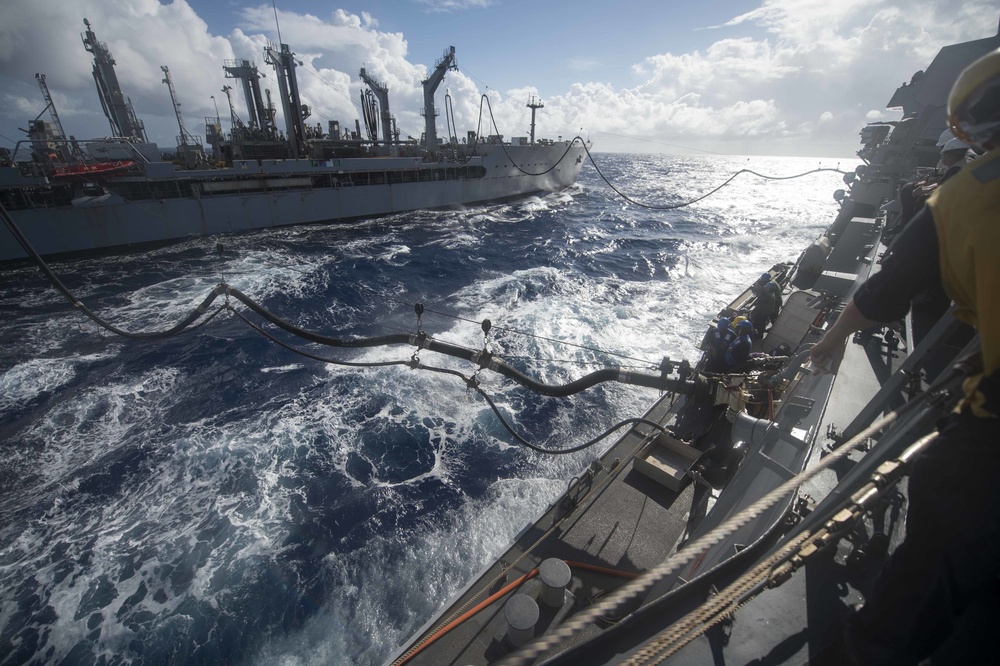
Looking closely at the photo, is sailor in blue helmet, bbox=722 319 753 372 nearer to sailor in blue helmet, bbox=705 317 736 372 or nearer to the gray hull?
sailor in blue helmet, bbox=705 317 736 372

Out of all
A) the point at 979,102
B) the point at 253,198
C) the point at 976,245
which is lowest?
the point at 253,198

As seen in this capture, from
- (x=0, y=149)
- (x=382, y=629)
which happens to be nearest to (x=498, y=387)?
(x=382, y=629)

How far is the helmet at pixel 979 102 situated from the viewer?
1.59 metres

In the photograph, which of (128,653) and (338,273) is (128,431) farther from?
(338,273)

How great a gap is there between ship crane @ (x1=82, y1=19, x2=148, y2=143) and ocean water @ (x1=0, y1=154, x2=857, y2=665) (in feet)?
76.1

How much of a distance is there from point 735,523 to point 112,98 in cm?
6064

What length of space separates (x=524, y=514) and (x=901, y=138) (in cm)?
3234

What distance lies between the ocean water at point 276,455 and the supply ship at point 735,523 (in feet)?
8.39

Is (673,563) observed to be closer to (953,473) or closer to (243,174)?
(953,473)

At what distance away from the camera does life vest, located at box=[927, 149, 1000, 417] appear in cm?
144

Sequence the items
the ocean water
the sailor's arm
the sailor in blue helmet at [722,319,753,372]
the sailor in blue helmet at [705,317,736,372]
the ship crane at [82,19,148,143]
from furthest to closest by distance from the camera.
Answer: the ship crane at [82,19,148,143]
the sailor in blue helmet at [705,317,736,372]
the sailor in blue helmet at [722,319,753,372]
the ocean water
the sailor's arm

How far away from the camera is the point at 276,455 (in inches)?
449

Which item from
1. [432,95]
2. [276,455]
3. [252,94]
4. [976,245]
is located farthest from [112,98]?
[976,245]

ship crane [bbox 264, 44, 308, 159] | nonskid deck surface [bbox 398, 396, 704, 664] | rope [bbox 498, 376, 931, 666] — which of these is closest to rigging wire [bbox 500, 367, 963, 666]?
rope [bbox 498, 376, 931, 666]
